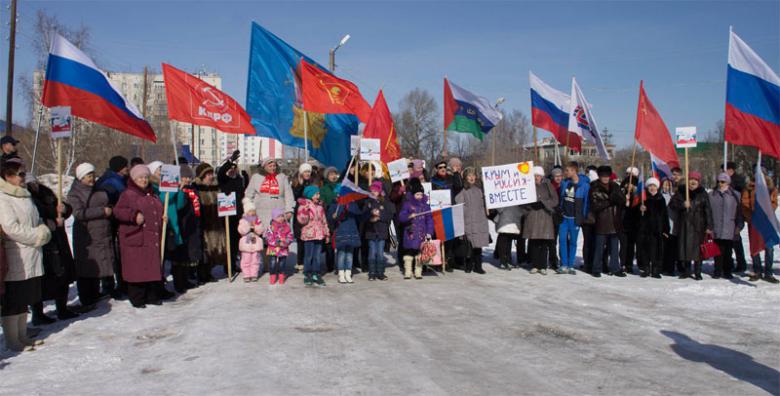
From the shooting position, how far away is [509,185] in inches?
433

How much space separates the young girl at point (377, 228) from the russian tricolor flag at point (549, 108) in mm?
4740

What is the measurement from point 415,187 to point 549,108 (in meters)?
4.59

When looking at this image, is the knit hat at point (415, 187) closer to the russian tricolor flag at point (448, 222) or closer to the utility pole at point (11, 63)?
the russian tricolor flag at point (448, 222)

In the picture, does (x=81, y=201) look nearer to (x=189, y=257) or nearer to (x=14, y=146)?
(x=14, y=146)

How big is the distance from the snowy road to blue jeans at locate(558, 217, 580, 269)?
183 centimetres

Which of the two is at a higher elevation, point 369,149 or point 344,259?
point 369,149

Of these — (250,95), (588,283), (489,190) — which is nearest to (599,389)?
(588,283)

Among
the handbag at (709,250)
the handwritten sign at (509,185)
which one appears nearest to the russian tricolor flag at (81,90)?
the handwritten sign at (509,185)

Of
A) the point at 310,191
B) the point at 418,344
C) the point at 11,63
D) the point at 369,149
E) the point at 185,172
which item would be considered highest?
the point at 11,63

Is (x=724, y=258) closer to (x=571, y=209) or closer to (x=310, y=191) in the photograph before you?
(x=571, y=209)

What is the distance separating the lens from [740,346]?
20.3 feet

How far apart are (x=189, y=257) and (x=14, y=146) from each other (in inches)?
116

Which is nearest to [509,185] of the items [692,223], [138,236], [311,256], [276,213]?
[692,223]

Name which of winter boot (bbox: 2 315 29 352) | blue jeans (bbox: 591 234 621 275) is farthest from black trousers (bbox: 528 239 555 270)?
winter boot (bbox: 2 315 29 352)
